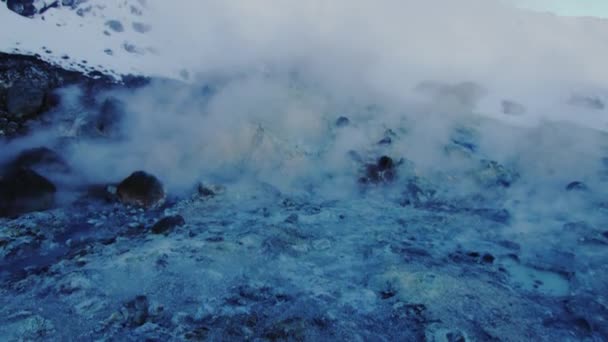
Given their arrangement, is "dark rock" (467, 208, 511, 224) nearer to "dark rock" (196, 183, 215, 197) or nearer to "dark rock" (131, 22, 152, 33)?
"dark rock" (196, 183, 215, 197)

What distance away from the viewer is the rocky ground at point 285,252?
263cm

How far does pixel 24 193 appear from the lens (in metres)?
3.61

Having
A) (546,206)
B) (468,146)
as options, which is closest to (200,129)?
(468,146)

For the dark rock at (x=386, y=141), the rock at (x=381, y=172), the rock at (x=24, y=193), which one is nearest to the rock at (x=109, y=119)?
the rock at (x=24, y=193)

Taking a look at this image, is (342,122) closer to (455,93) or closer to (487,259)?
(487,259)

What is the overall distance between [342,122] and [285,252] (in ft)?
8.98

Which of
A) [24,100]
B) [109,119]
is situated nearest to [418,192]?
[109,119]

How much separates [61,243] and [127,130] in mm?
1860

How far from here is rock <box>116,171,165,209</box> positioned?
392 centimetres

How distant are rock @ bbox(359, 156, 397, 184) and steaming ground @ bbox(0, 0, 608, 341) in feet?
0.08

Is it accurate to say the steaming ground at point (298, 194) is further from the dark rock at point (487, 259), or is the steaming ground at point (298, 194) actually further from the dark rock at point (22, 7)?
the dark rock at point (22, 7)

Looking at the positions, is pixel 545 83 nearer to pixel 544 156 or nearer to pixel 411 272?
pixel 544 156

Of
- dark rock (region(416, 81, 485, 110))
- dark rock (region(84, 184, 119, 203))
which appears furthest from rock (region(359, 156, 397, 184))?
dark rock (region(416, 81, 485, 110))

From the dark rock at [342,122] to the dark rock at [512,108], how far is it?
336cm
